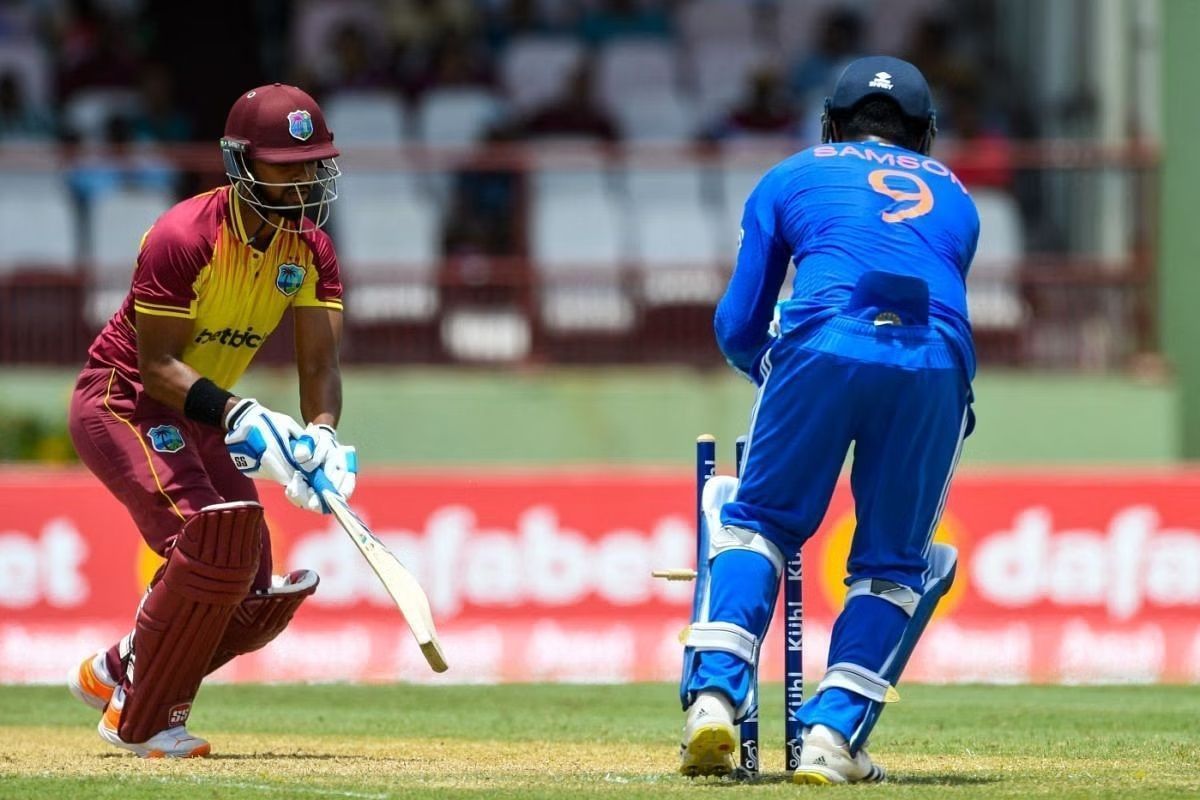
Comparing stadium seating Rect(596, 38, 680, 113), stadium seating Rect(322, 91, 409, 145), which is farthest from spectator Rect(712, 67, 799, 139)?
stadium seating Rect(322, 91, 409, 145)

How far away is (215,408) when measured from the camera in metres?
6.99

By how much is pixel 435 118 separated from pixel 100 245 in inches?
108

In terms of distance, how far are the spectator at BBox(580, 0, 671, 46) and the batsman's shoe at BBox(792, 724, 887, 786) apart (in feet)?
38.3

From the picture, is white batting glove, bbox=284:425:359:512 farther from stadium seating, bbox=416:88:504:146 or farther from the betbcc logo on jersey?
stadium seating, bbox=416:88:504:146

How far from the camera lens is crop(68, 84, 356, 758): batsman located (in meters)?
7.00

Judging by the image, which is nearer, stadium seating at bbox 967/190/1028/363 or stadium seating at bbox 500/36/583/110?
stadium seating at bbox 967/190/1028/363

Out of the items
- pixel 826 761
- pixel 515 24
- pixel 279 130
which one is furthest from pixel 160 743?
pixel 515 24

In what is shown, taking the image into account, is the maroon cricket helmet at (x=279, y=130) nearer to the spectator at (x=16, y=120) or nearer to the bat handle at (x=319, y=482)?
Answer: the bat handle at (x=319, y=482)

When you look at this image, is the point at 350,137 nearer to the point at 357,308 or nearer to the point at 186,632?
the point at 357,308

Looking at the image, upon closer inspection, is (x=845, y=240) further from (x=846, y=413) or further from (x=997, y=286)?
(x=997, y=286)

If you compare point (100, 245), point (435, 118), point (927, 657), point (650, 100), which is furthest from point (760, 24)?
point (927, 657)

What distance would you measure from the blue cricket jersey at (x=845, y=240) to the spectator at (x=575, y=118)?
939 cm

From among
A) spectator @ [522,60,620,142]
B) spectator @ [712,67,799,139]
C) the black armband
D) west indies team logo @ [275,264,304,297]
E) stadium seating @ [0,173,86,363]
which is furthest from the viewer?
spectator @ [522,60,620,142]

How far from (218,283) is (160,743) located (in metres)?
1.56
